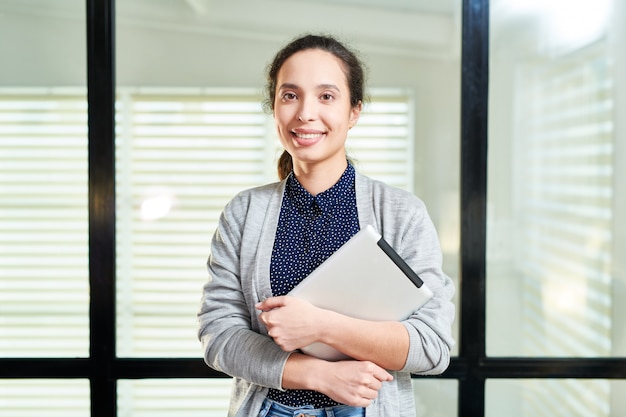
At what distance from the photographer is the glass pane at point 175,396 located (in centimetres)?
194

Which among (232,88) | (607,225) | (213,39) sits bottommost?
(607,225)

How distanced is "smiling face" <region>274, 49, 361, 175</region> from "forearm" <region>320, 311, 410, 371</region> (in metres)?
0.34

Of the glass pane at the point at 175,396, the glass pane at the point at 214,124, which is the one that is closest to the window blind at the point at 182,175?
the glass pane at the point at 214,124

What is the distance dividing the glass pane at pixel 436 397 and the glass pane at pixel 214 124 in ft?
1.22

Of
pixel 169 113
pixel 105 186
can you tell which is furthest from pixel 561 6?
pixel 105 186

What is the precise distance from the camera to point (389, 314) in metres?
1.11

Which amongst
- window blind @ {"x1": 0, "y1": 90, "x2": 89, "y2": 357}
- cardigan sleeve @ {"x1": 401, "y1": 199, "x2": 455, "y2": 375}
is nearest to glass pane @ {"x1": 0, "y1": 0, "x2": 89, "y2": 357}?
window blind @ {"x1": 0, "y1": 90, "x2": 89, "y2": 357}

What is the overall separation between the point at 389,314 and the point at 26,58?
150cm

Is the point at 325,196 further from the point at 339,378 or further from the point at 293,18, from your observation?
the point at 293,18

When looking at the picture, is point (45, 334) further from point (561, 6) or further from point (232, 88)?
point (561, 6)

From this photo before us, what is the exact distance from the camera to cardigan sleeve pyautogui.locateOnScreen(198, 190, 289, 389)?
1.11 meters

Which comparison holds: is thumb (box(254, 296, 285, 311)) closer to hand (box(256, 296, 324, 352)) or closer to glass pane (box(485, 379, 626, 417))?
hand (box(256, 296, 324, 352))

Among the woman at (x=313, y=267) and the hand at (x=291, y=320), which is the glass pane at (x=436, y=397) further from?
the hand at (x=291, y=320)

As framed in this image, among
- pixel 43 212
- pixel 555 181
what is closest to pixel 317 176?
Result: pixel 555 181
